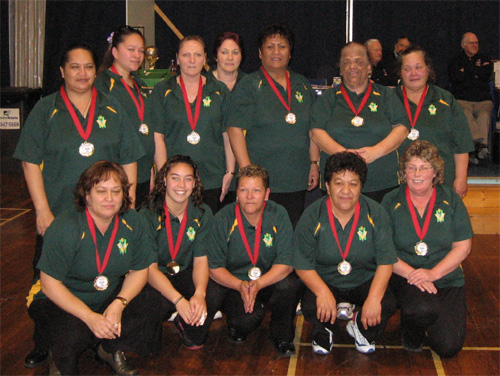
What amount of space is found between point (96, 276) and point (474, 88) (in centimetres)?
579

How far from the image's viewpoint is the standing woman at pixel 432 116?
3908 mm

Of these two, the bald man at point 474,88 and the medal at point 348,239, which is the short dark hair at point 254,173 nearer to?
the medal at point 348,239

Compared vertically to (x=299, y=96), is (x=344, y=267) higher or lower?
lower

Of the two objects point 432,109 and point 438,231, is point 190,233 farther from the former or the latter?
point 432,109

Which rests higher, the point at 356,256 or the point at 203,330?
the point at 356,256

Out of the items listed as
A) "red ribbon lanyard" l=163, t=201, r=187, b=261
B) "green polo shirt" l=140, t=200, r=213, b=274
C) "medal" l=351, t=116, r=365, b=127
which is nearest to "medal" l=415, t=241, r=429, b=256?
"medal" l=351, t=116, r=365, b=127

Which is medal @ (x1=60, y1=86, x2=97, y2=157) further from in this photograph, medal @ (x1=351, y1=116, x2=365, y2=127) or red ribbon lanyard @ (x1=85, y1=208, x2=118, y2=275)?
medal @ (x1=351, y1=116, x2=365, y2=127)

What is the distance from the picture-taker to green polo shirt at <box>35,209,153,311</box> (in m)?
2.97

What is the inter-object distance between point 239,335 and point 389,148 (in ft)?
4.73

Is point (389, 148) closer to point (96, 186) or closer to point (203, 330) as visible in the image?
point (203, 330)

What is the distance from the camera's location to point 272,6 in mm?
9328

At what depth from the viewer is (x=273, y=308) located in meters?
3.47

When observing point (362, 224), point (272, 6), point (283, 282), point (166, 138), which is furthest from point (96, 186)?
point (272, 6)

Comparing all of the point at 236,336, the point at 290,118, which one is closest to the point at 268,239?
the point at 236,336
